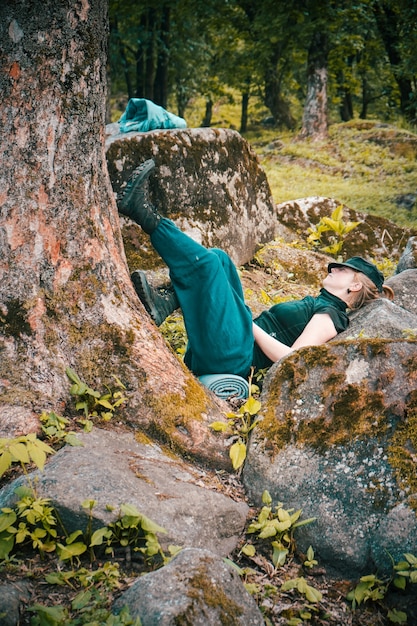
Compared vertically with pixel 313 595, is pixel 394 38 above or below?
above

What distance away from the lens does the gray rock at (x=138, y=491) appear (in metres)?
2.68

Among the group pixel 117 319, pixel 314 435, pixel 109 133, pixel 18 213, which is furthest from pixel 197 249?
pixel 109 133

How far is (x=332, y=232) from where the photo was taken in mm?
8797

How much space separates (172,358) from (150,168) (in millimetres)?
1427

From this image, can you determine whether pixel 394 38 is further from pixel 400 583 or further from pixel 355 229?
pixel 400 583

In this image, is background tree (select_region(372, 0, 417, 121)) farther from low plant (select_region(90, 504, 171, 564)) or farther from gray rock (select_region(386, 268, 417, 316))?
low plant (select_region(90, 504, 171, 564))

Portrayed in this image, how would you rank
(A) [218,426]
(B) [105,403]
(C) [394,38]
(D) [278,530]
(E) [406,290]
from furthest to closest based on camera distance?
1. (C) [394,38]
2. (E) [406,290]
3. (A) [218,426]
4. (B) [105,403]
5. (D) [278,530]

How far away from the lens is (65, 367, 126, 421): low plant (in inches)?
130

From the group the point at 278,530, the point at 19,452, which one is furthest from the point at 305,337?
the point at 19,452

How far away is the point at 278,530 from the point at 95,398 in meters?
1.22

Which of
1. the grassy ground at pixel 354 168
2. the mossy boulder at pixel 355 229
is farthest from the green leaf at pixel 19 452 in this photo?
the grassy ground at pixel 354 168

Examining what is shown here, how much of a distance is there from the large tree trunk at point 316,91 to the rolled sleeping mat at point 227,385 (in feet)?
44.2

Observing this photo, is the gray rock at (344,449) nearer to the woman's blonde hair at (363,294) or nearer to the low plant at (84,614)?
the low plant at (84,614)

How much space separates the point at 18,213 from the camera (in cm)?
325
